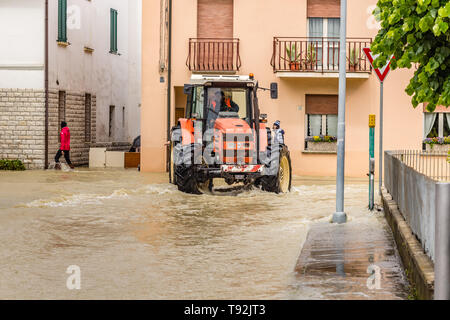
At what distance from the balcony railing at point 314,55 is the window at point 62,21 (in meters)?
7.47

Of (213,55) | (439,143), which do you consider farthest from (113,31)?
(439,143)

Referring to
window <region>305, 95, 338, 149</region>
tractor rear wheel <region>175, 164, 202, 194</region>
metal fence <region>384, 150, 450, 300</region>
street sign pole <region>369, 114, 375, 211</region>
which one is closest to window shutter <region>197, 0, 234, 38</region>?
window <region>305, 95, 338, 149</region>

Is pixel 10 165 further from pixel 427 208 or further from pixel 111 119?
pixel 427 208

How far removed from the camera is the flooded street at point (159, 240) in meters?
7.55

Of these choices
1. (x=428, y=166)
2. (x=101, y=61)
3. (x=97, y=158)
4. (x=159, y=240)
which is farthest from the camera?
(x=101, y=61)

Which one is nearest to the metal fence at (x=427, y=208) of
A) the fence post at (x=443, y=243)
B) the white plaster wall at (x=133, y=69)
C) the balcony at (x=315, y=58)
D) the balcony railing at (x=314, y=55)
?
the fence post at (x=443, y=243)

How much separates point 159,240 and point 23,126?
17.1 metres

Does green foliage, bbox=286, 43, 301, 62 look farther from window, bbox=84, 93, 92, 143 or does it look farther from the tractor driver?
window, bbox=84, 93, 92, 143

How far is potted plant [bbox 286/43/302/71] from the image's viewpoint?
25000 millimetres

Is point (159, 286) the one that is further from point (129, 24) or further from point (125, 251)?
point (129, 24)

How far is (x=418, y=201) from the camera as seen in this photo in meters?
8.16

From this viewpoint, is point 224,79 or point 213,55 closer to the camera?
point 224,79

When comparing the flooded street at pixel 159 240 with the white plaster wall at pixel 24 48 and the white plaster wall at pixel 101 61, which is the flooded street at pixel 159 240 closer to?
the white plaster wall at pixel 24 48

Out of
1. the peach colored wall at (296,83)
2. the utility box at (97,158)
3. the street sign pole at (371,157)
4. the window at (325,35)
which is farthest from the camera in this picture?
the utility box at (97,158)
